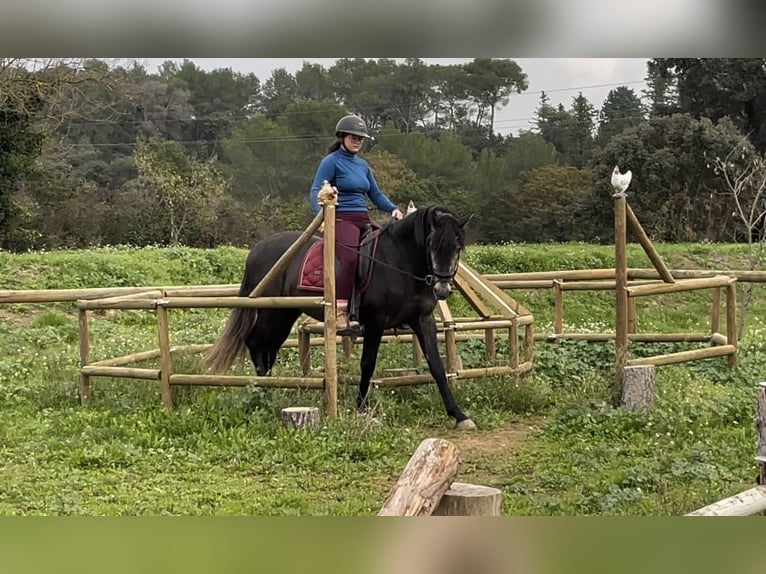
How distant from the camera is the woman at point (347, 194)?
215 inches

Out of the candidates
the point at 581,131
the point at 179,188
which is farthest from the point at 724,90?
the point at 179,188

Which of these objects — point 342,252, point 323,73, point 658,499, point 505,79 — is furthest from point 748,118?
point 658,499

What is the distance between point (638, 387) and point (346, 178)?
7.60 ft

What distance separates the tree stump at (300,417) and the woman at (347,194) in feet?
2.67

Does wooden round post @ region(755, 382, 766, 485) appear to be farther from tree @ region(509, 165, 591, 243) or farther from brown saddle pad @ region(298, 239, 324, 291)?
tree @ region(509, 165, 591, 243)

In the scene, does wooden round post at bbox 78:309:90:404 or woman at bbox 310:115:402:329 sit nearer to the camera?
woman at bbox 310:115:402:329

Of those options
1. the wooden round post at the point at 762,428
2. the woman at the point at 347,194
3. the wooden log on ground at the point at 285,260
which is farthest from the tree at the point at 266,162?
the wooden round post at the point at 762,428

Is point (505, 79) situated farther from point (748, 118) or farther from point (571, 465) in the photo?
point (571, 465)

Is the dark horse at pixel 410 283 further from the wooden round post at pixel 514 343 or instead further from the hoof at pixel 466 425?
the wooden round post at pixel 514 343

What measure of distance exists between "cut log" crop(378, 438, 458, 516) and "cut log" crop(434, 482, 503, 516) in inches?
1.5

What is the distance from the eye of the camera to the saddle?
5.61 metres

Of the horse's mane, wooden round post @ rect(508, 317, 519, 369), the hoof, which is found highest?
the horse's mane

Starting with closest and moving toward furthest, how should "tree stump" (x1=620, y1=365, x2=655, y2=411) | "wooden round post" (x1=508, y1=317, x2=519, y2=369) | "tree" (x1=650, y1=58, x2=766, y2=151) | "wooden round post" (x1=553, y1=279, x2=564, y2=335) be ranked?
"tree stump" (x1=620, y1=365, x2=655, y2=411) → "wooden round post" (x1=508, y1=317, x2=519, y2=369) → "wooden round post" (x1=553, y1=279, x2=564, y2=335) → "tree" (x1=650, y1=58, x2=766, y2=151)

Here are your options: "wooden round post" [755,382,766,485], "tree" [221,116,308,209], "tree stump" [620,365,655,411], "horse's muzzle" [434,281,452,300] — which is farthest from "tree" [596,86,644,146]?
"wooden round post" [755,382,766,485]
